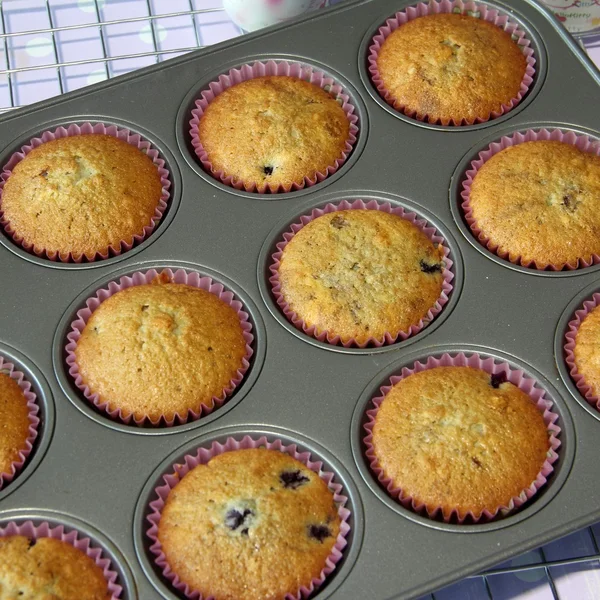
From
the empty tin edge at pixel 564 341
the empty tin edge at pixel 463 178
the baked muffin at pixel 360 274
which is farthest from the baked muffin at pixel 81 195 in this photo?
the empty tin edge at pixel 564 341

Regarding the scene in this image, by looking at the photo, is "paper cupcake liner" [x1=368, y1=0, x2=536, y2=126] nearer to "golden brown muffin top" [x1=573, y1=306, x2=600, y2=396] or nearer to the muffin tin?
the muffin tin

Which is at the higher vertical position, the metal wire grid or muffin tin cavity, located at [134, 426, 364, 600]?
the metal wire grid

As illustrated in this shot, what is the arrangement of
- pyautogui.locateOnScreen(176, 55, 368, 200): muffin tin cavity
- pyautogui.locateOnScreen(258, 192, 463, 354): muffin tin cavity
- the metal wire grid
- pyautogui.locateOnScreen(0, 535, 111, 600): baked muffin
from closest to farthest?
pyautogui.locateOnScreen(0, 535, 111, 600): baked muffin
pyautogui.locateOnScreen(258, 192, 463, 354): muffin tin cavity
pyautogui.locateOnScreen(176, 55, 368, 200): muffin tin cavity
the metal wire grid

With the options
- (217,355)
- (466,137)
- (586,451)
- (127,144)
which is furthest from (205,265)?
(586,451)

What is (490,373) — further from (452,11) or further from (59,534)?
(452,11)

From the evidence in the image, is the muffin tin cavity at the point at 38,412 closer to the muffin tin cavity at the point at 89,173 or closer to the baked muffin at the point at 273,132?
the muffin tin cavity at the point at 89,173

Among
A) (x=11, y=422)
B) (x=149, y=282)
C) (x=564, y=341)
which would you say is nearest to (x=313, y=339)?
(x=149, y=282)

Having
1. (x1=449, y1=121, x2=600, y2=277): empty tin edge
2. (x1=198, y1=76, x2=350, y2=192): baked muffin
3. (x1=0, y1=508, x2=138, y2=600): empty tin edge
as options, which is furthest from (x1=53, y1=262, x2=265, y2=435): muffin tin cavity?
(x1=449, y1=121, x2=600, y2=277): empty tin edge

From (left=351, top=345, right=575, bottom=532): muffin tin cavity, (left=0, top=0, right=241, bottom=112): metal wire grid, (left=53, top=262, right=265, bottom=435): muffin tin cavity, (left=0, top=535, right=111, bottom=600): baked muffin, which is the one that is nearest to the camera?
(left=0, top=535, right=111, bottom=600): baked muffin
